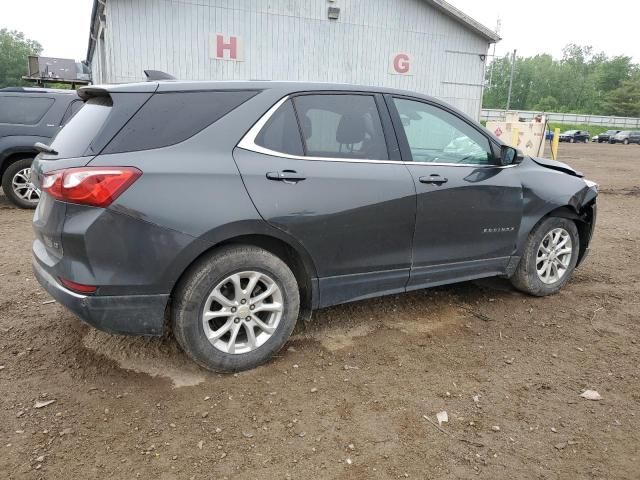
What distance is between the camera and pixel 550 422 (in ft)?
9.14

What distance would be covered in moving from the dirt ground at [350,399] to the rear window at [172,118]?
4.56 feet

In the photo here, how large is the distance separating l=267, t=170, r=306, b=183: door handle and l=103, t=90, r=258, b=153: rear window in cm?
46

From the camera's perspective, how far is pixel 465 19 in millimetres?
16781

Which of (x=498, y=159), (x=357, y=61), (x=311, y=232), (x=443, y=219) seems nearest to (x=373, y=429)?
(x=311, y=232)

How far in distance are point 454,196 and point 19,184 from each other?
7.38m

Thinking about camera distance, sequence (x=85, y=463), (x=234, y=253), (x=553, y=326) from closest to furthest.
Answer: (x=85, y=463) → (x=234, y=253) → (x=553, y=326)

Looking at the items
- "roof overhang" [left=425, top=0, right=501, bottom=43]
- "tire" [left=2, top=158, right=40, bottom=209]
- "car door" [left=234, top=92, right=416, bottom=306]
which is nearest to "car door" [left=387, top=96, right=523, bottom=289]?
"car door" [left=234, top=92, right=416, bottom=306]

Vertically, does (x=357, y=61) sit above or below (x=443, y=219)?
above

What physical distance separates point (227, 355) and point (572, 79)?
389 feet

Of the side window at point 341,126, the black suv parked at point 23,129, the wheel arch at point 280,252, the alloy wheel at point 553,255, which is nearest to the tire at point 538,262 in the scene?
the alloy wheel at point 553,255

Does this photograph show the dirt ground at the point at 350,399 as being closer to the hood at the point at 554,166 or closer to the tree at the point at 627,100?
the hood at the point at 554,166

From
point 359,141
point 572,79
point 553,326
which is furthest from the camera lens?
point 572,79

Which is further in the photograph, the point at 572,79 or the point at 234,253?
the point at 572,79

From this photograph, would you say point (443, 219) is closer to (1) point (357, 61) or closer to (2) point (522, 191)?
(2) point (522, 191)
